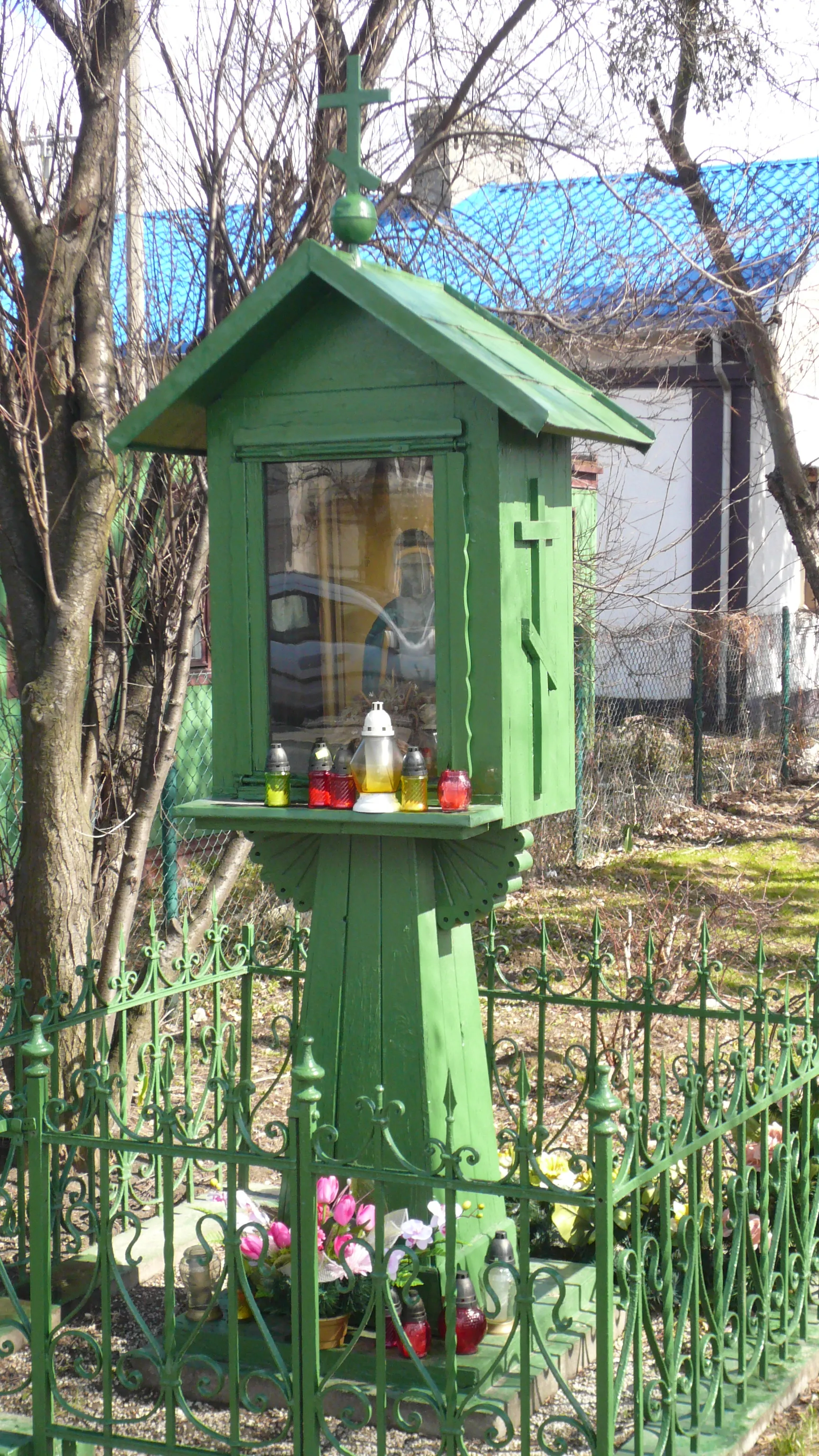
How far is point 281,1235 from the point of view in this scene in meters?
3.78

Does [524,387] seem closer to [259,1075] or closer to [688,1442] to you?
[688,1442]

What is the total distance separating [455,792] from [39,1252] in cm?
150

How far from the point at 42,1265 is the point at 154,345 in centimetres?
351

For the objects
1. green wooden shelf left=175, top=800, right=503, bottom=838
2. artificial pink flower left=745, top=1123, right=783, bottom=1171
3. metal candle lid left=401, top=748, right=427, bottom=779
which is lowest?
artificial pink flower left=745, top=1123, right=783, bottom=1171

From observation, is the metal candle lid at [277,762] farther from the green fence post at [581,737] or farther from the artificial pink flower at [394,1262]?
the green fence post at [581,737]

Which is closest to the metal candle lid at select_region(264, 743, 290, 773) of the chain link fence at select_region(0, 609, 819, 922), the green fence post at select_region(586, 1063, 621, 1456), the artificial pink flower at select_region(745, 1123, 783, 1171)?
the green fence post at select_region(586, 1063, 621, 1456)

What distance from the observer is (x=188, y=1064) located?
4883 millimetres

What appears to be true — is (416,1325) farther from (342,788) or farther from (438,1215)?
(342,788)

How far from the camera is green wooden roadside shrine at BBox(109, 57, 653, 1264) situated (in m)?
3.70

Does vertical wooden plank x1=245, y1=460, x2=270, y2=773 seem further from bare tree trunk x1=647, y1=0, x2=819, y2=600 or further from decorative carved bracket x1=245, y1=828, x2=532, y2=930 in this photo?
bare tree trunk x1=647, y1=0, x2=819, y2=600

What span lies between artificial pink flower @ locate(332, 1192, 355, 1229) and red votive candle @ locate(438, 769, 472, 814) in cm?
106

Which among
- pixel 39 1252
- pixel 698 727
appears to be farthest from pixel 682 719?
pixel 39 1252

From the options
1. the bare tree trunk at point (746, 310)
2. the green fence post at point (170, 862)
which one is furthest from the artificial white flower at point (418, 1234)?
the bare tree trunk at point (746, 310)

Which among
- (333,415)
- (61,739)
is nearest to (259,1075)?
(61,739)
